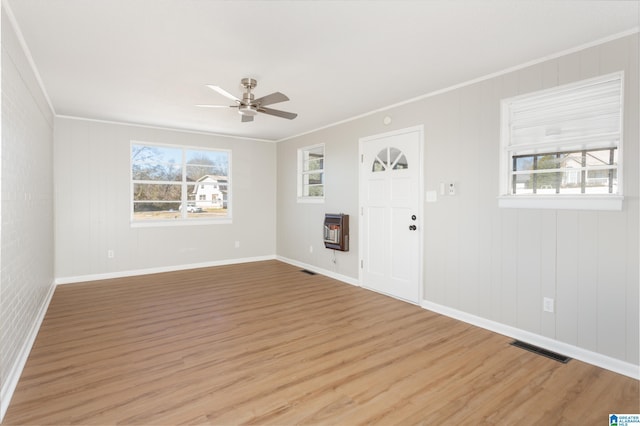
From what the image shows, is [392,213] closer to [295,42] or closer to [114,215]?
[295,42]

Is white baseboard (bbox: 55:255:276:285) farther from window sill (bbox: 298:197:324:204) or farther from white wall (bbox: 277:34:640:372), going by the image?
white wall (bbox: 277:34:640:372)

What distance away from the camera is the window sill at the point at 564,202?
2527 mm

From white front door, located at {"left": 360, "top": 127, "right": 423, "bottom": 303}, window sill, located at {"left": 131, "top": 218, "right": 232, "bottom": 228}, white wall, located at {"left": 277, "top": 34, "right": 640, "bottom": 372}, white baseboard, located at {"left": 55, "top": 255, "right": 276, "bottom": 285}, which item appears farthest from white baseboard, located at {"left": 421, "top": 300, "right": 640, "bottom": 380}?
window sill, located at {"left": 131, "top": 218, "right": 232, "bottom": 228}

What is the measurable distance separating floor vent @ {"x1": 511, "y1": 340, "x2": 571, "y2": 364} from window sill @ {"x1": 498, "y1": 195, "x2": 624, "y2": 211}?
48.4 inches

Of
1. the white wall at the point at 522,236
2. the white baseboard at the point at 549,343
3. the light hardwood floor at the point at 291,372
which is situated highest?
the white wall at the point at 522,236

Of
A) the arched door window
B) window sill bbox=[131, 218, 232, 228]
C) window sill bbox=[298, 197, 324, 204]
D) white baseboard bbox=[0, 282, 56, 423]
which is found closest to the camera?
white baseboard bbox=[0, 282, 56, 423]

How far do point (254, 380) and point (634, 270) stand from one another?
290 cm

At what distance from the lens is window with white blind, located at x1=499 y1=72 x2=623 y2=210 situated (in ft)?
8.52

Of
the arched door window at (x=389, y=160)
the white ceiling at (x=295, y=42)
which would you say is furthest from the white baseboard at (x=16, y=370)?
the arched door window at (x=389, y=160)

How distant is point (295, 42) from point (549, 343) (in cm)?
333

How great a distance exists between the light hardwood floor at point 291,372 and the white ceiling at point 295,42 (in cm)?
252

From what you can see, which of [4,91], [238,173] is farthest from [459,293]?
[238,173]

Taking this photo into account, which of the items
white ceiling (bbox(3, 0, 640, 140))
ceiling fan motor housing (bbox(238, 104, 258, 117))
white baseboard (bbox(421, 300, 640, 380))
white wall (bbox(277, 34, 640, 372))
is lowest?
white baseboard (bbox(421, 300, 640, 380))

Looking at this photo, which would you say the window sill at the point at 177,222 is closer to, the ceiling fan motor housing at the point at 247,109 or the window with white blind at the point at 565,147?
the ceiling fan motor housing at the point at 247,109
